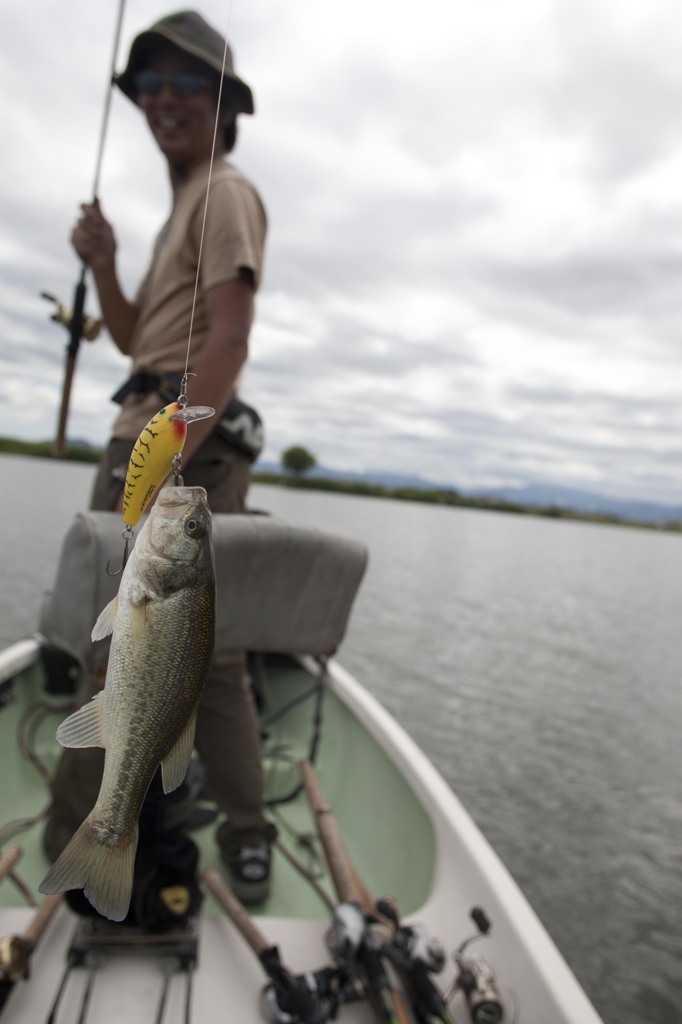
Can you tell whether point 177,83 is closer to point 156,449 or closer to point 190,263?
point 190,263

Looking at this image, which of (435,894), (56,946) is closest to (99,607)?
(56,946)

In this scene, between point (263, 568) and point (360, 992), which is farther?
point (263, 568)

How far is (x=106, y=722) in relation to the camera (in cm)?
130

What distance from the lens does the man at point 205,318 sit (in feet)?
8.57

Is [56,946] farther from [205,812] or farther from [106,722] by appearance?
[106,722]

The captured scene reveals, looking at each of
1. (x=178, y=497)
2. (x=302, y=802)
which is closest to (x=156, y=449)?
(x=178, y=497)

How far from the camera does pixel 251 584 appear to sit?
3.12 metres

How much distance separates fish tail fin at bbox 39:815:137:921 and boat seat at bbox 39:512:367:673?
138 centimetres

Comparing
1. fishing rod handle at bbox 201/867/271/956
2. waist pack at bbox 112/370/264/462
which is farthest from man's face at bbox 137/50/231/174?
fishing rod handle at bbox 201/867/271/956

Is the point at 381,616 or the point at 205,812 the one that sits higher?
the point at 205,812

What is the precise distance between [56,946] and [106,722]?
199cm

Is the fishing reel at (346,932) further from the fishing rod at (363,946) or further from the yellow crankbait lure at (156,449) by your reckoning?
the yellow crankbait lure at (156,449)

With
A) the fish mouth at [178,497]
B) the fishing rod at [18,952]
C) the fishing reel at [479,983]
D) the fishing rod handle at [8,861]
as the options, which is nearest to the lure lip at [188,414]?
the fish mouth at [178,497]

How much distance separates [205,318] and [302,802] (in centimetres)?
311
